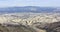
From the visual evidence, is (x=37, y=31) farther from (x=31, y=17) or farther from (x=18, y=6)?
(x=18, y=6)

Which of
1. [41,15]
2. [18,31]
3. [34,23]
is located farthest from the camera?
[41,15]

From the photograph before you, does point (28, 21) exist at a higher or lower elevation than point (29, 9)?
lower

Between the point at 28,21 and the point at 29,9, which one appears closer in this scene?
the point at 28,21

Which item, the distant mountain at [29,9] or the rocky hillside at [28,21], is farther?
the distant mountain at [29,9]

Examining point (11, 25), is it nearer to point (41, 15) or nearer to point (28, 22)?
point (28, 22)

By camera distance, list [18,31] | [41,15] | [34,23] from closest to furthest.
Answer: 1. [18,31]
2. [34,23]
3. [41,15]

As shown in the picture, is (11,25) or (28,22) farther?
(28,22)

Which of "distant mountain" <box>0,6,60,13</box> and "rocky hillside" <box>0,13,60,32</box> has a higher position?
"distant mountain" <box>0,6,60,13</box>

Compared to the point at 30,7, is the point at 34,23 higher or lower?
lower

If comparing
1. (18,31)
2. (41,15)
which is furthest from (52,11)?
(18,31)

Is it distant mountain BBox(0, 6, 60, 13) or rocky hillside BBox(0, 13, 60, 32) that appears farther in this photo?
distant mountain BBox(0, 6, 60, 13)

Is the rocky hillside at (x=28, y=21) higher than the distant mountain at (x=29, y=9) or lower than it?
lower
